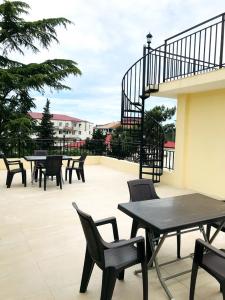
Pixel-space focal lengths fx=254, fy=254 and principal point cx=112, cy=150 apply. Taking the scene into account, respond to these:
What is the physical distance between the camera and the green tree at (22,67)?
11.5 metres

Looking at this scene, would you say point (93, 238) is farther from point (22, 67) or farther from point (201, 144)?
point (22, 67)

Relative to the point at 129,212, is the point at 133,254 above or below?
below

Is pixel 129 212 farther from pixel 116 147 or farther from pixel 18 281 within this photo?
pixel 116 147

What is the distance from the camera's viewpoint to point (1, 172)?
8148 mm

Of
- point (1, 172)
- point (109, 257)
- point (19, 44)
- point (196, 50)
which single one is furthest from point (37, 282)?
point (19, 44)

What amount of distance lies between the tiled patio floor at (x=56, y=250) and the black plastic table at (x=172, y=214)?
291 mm

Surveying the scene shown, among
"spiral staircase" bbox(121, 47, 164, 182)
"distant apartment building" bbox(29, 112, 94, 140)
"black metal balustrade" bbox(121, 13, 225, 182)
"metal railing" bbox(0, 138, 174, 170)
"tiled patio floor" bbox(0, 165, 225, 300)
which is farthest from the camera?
"distant apartment building" bbox(29, 112, 94, 140)

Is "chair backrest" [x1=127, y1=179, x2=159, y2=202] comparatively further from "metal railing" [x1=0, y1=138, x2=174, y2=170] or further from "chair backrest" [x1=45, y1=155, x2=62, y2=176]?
"metal railing" [x1=0, y1=138, x2=174, y2=170]

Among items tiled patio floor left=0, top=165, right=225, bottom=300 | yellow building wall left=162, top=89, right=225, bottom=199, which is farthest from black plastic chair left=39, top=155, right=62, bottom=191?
yellow building wall left=162, top=89, right=225, bottom=199

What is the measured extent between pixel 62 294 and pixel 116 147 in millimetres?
8466

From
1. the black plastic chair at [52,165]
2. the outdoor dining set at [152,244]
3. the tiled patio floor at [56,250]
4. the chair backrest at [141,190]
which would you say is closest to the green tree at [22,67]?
the black plastic chair at [52,165]

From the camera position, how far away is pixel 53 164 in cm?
595

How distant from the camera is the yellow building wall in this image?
18.9 feet

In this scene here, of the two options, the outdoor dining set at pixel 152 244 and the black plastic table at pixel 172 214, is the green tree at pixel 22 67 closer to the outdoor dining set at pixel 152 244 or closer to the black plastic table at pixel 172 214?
the black plastic table at pixel 172 214
